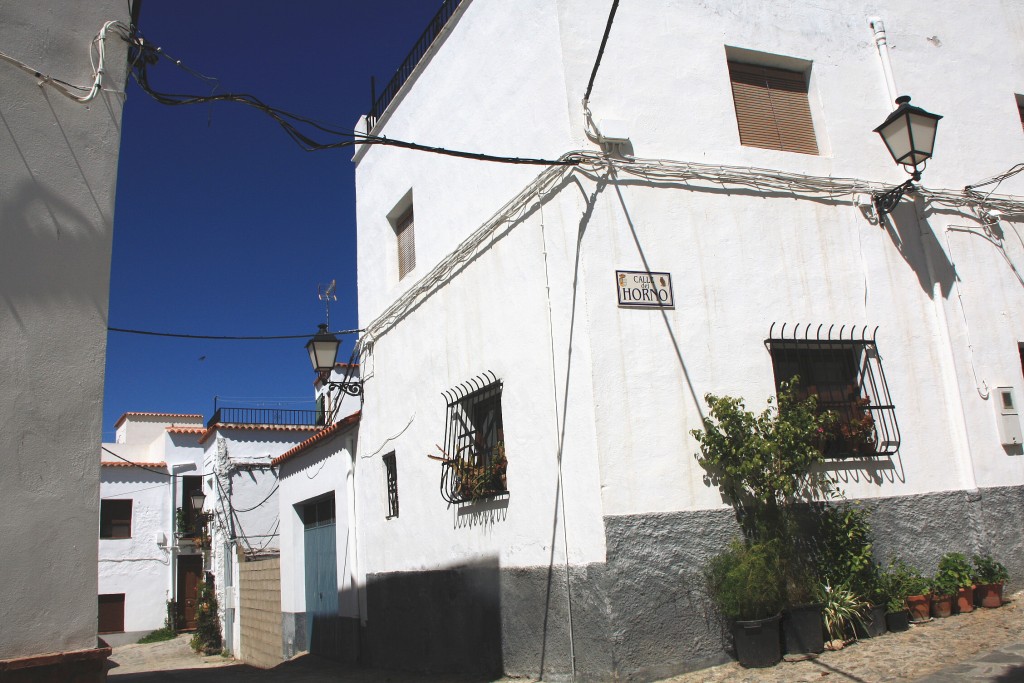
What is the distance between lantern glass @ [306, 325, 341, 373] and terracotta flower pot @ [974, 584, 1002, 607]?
720cm

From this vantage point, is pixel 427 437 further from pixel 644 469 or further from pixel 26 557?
pixel 26 557

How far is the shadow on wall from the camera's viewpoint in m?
7.48

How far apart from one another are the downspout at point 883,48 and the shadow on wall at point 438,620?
6.02m

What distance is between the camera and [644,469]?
20.3ft

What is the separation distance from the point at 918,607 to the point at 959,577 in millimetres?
571

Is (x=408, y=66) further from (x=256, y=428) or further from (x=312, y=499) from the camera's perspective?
(x=256, y=428)

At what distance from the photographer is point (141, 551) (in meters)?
24.2

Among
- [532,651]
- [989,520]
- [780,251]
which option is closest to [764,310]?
[780,251]

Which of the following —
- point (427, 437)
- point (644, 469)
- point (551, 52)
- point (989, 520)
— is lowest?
point (989, 520)

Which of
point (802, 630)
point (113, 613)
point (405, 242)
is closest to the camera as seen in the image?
point (802, 630)

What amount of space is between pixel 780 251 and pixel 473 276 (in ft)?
9.51

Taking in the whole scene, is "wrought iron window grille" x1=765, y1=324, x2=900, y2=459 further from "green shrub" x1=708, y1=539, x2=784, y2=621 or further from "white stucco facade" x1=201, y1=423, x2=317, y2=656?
"white stucco facade" x1=201, y1=423, x2=317, y2=656

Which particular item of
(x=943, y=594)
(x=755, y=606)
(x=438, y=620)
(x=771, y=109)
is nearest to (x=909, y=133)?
(x=771, y=109)

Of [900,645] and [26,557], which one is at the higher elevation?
[26,557]
